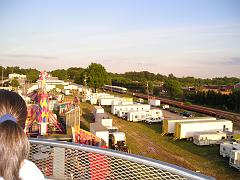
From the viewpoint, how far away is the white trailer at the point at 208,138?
381 inches

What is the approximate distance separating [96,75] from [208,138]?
2183 cm

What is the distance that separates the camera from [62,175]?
5.68 feet

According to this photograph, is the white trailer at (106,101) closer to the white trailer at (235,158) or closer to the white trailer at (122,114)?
the white trailer at (122,114)

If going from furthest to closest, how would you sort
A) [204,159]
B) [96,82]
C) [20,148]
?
Result: [96,82], [204,159], [20,148]

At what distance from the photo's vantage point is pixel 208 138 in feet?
32.1

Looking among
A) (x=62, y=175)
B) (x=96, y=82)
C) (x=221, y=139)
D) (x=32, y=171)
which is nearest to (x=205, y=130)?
(x=221, y=139)

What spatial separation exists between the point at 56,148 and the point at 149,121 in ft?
A: 40.6

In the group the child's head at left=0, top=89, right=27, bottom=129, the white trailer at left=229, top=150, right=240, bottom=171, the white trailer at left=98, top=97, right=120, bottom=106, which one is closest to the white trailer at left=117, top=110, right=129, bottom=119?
the white trailer at left=98, top=97, right=120, bottom=106

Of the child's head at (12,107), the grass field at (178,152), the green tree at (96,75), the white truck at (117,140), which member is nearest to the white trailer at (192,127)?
the grass field at (178,152)

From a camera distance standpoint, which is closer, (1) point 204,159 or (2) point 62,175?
(2) point 62,175

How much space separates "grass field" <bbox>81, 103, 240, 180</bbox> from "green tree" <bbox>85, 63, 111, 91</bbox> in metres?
18.4

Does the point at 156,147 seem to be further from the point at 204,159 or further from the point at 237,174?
the point at 237,174

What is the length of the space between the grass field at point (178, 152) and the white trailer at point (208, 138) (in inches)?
7.5

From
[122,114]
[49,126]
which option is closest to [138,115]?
[122,114]
